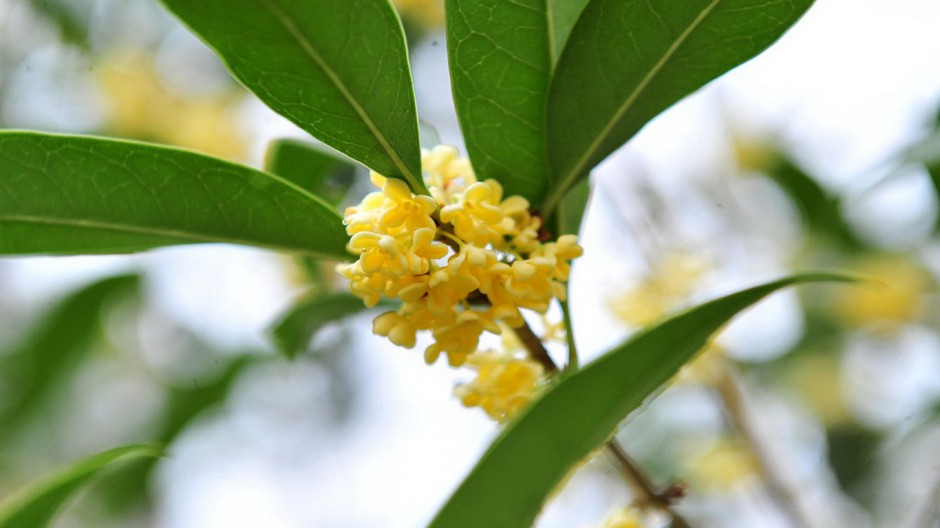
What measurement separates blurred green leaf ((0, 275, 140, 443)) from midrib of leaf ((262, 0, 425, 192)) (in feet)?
5.55

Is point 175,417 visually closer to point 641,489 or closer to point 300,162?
point 300,162

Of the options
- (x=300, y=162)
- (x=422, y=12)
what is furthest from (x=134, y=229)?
(x=422, y=12)

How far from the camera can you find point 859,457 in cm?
249

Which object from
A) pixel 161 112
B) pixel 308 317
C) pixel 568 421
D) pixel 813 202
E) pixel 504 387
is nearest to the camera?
pixel 568 421

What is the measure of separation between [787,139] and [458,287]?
7.73 ft

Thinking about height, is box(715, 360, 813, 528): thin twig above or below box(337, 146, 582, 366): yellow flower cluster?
below

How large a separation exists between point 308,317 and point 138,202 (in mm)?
380

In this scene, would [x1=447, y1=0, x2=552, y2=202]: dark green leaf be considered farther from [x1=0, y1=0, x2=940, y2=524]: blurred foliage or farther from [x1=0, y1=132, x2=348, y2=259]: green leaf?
[x1=0, y1=0, x2=940, y2=524]: blurred foliage

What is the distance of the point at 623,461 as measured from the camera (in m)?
0.90

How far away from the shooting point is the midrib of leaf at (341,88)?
763 millimetres

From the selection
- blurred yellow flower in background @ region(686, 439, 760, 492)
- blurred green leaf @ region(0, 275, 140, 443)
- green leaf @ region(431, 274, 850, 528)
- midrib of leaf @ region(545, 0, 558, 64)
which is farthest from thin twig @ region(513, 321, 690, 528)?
blurred green leaf @ region(0, 275, 140, 443)

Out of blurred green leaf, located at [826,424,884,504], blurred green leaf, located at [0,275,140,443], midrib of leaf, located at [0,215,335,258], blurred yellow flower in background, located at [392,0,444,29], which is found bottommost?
blurred green leaf, located at [826,424,884,504]

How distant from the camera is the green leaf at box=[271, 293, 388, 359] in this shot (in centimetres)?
122

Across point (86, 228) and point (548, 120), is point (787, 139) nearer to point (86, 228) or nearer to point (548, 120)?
point (548, 120)
